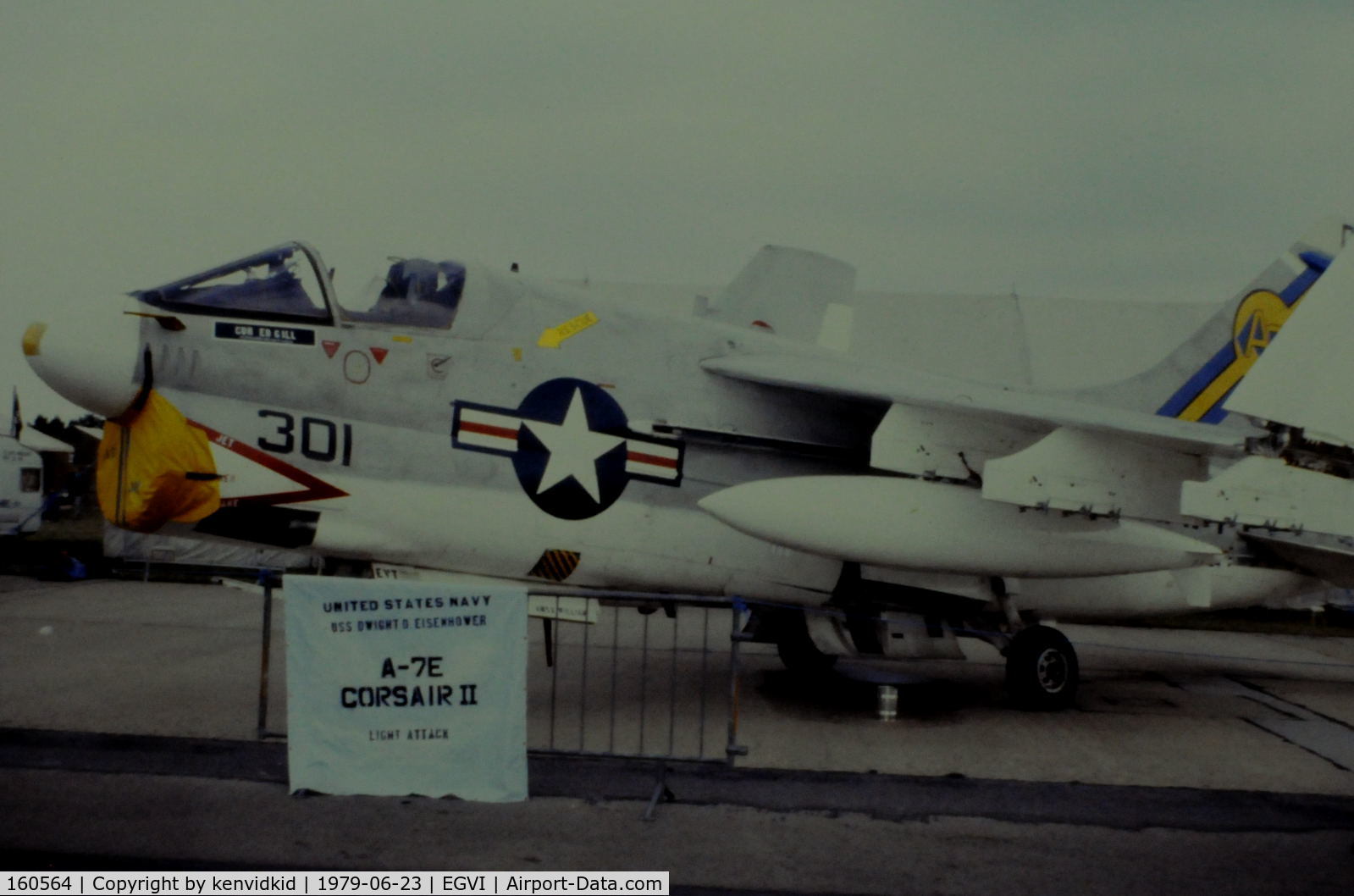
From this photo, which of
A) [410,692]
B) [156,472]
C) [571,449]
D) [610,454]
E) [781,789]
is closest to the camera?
[410,692]

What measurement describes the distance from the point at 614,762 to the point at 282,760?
2008mm

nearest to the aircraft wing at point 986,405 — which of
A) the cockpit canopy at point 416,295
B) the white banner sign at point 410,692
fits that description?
the cockpit canopy at point 416,295

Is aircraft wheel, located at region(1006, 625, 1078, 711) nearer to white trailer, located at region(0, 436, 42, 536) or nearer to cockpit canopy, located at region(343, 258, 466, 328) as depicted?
cockpit canopy, located at region(343, 258, 466, 328)

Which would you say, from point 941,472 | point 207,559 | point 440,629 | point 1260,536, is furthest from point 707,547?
point 207,559

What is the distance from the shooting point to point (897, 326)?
19.7 m

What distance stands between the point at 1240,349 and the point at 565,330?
20.8 ft

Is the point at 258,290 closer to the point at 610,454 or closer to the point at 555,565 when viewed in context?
the point at 610,454

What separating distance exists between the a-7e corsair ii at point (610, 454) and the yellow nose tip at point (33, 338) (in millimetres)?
14

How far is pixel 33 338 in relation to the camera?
7.46 meters

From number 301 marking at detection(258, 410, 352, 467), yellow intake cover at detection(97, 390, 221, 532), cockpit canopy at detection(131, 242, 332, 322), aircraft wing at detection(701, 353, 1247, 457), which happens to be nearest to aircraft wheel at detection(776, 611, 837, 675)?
aircraft wing at detection(701, 353, 1247, 457)

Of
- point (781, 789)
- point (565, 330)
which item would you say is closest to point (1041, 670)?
point (781, 789)

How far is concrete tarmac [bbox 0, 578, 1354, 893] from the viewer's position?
5324 mm

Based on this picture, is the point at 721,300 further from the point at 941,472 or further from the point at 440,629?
the point at 440,629
